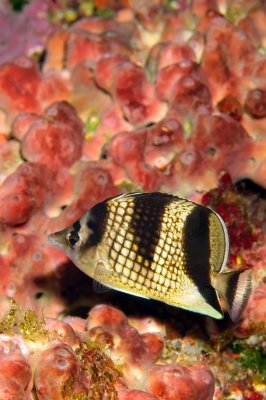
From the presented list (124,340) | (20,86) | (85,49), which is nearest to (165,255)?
(124,340)

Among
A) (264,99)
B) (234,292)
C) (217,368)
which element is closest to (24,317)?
(234,292)

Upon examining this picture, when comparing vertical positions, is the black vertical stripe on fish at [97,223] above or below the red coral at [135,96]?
above

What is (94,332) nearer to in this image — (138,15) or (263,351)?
(263,351)

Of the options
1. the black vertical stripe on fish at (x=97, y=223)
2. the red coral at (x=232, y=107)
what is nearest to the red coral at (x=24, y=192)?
the black vertical stripe on fish at (x=97, y=223)

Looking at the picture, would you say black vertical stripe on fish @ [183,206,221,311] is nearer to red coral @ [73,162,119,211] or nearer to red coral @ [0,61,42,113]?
red coral @ [73,162,119,211]

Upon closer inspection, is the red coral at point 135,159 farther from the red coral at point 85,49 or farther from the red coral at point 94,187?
the red coral at point 85,49

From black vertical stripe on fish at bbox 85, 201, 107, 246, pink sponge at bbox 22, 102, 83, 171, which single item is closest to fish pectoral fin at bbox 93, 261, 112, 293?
black vertical stripe on fish at bbox 85, 201, 107, 246
